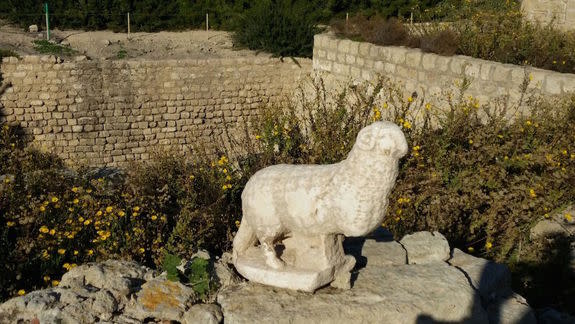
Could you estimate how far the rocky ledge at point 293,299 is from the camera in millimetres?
3188

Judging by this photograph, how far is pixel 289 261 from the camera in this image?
341cm

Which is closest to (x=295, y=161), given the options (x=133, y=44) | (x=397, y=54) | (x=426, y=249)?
(x=426, y=249)

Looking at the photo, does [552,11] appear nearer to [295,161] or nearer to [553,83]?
[553,83]

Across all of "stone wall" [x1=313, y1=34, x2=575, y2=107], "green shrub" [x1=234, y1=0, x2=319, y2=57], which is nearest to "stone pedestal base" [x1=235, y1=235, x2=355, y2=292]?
"stone wall" [x1=313, y1=34, x2=575, y2=107]

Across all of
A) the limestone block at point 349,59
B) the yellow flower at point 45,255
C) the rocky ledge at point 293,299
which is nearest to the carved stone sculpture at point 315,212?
the rocky ledge at point 293,299

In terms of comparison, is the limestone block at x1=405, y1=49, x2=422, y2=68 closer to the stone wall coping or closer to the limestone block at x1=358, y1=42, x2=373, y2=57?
the stone wall coping

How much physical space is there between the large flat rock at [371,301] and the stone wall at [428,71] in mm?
3935

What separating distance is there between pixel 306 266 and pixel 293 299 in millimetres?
207

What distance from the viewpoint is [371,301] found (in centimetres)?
328

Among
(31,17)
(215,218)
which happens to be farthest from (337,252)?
(31,17)

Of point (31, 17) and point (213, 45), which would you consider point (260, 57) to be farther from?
point (31, 17)

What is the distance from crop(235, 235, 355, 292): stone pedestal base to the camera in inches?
128

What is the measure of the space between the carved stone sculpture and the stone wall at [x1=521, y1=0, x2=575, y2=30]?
862cm

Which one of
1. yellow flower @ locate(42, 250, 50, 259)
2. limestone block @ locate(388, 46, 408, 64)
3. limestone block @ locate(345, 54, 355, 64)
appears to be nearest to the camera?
yellow flower @ locate(42, 250, 50, 259)
